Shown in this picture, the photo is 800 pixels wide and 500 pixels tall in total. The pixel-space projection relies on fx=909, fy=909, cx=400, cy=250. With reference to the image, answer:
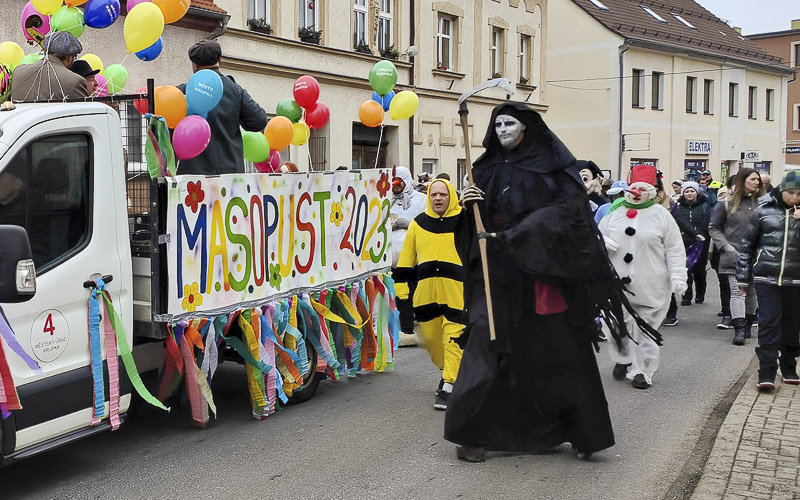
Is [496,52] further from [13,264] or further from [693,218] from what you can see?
[13,264]

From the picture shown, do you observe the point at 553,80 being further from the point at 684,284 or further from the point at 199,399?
the point at 199,399

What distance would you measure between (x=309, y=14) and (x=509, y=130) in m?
15.0

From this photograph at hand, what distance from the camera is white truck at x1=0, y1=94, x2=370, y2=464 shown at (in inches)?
182

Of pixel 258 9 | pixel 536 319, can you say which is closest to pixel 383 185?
pixel 536 319

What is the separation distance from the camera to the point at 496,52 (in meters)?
27.0

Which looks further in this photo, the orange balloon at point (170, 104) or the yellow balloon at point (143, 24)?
the yellow balloon at point (143, 24)

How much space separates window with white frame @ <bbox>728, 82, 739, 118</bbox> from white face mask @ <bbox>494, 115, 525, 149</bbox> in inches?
1521

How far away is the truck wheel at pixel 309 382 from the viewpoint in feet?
23.1

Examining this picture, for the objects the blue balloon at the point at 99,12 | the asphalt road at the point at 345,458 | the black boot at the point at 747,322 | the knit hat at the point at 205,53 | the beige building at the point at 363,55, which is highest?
the beige building at the point at 363,55

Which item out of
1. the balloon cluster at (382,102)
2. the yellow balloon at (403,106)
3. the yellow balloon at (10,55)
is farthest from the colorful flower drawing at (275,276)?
the yellow balloon at (10,55)

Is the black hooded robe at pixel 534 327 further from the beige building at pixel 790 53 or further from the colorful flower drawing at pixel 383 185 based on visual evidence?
the beige building at pixel 790 53

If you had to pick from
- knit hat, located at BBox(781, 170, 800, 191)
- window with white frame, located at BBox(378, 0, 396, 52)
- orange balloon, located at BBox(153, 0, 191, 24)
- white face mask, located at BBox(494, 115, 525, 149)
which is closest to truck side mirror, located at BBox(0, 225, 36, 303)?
white face mask, located at BBox(494, 115, 525, 149)

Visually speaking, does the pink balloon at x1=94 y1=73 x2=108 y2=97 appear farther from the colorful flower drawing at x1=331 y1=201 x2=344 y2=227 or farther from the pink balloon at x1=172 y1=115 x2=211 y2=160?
the colorful flower drawing at x1=331 y1=201 x2=344 y2=227

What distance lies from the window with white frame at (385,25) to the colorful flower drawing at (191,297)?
17.2 metres
